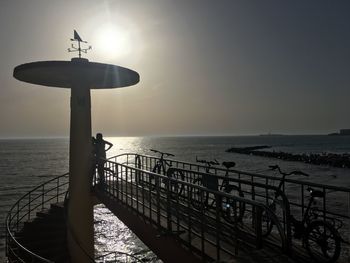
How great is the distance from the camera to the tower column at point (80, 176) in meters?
9.96

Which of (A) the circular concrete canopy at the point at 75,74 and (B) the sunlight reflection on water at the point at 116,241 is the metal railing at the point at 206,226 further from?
(B) the sunlight reflection on water at the point at 116,241

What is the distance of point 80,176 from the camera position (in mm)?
10234

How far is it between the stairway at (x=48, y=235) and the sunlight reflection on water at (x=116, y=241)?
9413 millimetres

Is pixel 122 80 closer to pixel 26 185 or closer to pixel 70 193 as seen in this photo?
pixel 70 193

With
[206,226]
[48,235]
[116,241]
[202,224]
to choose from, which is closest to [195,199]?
[206,226]

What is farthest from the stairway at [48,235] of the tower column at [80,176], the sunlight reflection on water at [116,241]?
the sunlight reflection on water at [116,241]

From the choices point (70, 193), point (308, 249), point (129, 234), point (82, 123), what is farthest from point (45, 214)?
point (129, 234)

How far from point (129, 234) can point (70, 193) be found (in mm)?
17576

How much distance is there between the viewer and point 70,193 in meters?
10.2

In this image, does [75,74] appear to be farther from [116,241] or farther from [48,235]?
[116,241]

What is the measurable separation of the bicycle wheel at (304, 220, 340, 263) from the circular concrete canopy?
6.24 metres

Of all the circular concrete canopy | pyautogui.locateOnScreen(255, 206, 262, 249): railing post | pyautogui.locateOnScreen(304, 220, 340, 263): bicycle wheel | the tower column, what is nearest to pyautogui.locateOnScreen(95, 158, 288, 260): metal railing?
pyautogui.locateOnScreen(255, 206, 262, 249): railing post

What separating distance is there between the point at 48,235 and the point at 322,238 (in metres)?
7.96

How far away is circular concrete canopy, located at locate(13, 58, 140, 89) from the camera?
9009 millimetres
